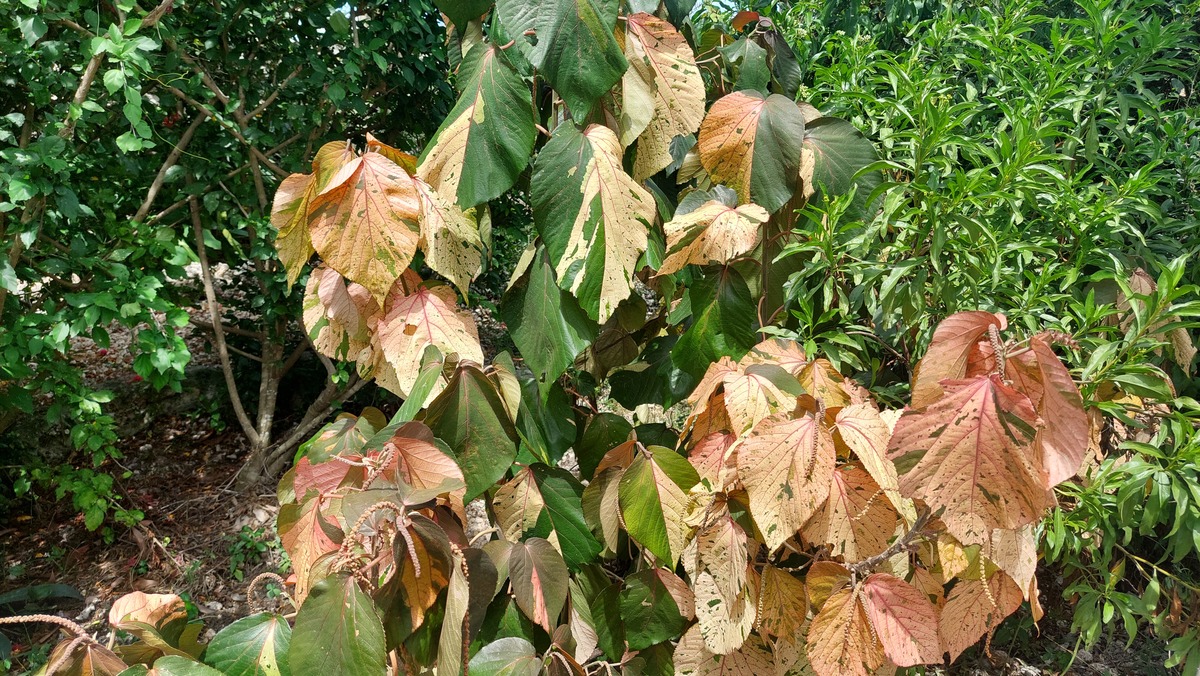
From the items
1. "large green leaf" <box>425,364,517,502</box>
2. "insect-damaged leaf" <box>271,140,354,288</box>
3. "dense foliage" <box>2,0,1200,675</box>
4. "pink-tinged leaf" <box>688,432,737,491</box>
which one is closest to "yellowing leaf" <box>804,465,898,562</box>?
"dense foliage" <box>2,0,1200,675</box>

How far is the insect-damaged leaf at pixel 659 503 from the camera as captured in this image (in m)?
1.03

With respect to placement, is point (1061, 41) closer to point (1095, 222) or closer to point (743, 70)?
point (1095, 222)

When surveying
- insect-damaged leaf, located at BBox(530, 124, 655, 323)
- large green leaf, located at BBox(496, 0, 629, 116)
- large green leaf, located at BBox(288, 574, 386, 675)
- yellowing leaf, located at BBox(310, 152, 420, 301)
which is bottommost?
large green leaf, located at BBox(288, 574, 386, 675)

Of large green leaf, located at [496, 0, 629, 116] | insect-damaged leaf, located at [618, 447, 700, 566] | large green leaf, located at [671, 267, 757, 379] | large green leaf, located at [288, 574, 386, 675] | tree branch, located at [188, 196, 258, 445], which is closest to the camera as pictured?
large green leaf, located at [288, 574, 386, 675]

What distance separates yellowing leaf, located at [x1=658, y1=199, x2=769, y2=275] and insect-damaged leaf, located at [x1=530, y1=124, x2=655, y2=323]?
71 millimetres

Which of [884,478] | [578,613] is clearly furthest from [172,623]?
[884,478]

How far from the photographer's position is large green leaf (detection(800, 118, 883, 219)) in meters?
1.17

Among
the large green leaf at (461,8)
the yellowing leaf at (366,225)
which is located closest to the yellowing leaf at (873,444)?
the yellowing leaf at (366,225)

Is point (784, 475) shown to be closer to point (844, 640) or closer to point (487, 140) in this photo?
point (844, 640)

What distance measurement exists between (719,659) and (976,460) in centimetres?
55

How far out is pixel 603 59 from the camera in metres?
0.93

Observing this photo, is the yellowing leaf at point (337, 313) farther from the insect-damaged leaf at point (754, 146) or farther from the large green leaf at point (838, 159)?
the large green leaf at point (838, 159)

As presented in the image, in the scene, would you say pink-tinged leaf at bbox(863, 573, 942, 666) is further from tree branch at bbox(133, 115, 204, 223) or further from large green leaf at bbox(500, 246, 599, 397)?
tree branch at bbox(133, 115, 204, 223)

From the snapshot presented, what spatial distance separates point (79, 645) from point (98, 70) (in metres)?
2.11
